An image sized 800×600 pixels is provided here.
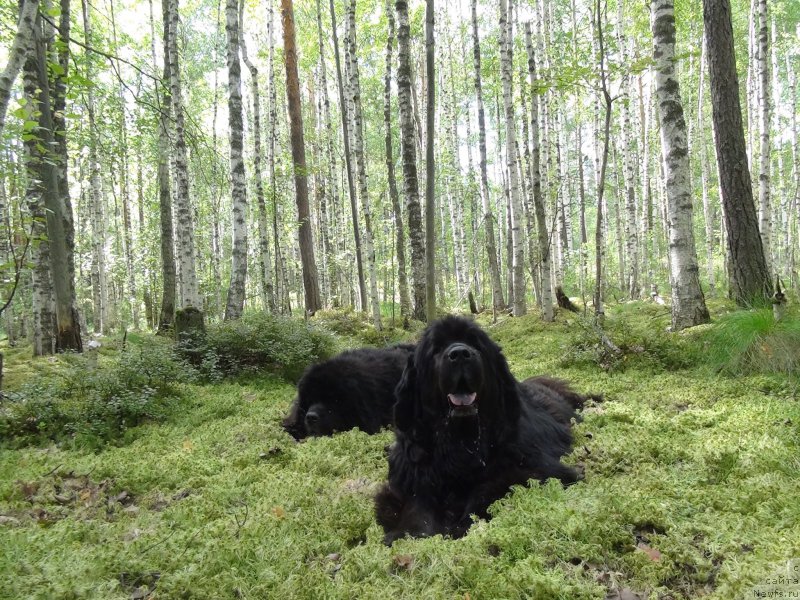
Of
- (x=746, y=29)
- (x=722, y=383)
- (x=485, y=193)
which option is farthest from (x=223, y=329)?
(x=746, y=29)

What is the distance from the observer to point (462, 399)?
11.1 feet

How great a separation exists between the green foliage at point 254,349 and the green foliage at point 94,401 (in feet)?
4.30

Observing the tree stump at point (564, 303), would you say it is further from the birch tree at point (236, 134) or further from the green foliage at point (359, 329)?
the birch tree at point (236, 134)

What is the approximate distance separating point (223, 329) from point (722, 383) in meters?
7.53

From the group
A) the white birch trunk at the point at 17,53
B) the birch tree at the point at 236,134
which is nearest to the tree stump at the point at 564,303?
the birch tree at the point at 236,134

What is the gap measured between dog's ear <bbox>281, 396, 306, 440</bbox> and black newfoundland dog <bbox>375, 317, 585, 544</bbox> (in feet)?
7.21

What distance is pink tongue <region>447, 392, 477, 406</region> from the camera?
3.39m

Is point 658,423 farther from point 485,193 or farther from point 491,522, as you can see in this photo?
point 485,193

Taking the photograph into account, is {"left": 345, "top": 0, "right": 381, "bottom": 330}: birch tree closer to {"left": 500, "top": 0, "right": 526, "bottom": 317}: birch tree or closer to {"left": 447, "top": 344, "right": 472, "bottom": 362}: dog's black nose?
{"left": 500, "top": 0, "right": 526, "bottom": 317}: birch tree

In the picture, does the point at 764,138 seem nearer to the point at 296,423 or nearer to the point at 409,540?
the point at 296,423

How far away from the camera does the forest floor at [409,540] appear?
225 centimetres

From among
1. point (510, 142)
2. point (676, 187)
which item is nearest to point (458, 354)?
point (676, 187)

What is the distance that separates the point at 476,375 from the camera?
3.37 metres

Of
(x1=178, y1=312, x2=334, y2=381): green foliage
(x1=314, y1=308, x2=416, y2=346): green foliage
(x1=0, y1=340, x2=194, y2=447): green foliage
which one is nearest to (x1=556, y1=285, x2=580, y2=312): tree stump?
(x1=314, y1=308, x2=416, y2=346): green foliage
